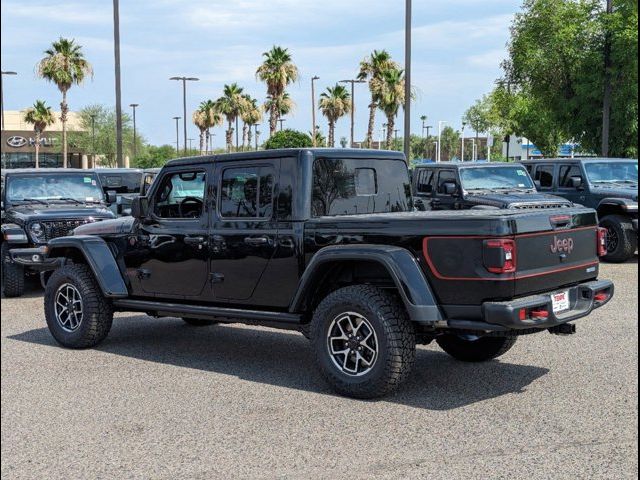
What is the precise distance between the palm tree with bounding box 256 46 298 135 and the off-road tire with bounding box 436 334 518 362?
4651 centimetres

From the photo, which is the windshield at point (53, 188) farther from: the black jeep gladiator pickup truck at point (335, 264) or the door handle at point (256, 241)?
the door handle at point (256, 241)

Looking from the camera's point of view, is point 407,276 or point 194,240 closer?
point 407,276

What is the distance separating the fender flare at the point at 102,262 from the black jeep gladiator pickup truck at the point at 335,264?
1 cm

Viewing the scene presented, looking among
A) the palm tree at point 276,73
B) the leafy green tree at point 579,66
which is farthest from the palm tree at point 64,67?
the leafy green tree at point 579,66

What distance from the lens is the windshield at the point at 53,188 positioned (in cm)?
1288

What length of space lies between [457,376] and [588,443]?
190 centimetres

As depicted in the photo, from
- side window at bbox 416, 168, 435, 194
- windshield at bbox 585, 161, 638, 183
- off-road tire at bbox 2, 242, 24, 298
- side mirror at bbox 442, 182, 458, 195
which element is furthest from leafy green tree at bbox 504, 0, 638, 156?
off-road tire at bbox 2, 242, 24, 298

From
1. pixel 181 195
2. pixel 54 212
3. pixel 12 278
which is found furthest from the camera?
pixel 54 212

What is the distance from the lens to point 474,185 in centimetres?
1510

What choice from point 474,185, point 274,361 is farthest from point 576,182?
point 274,361

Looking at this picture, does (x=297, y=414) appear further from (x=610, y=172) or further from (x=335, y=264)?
(x=610, y=172)

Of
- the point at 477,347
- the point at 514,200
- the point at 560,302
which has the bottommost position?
the point at 477,347

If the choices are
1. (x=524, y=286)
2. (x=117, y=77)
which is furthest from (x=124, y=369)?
(x=117, y=77)

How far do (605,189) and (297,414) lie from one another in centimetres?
1157
